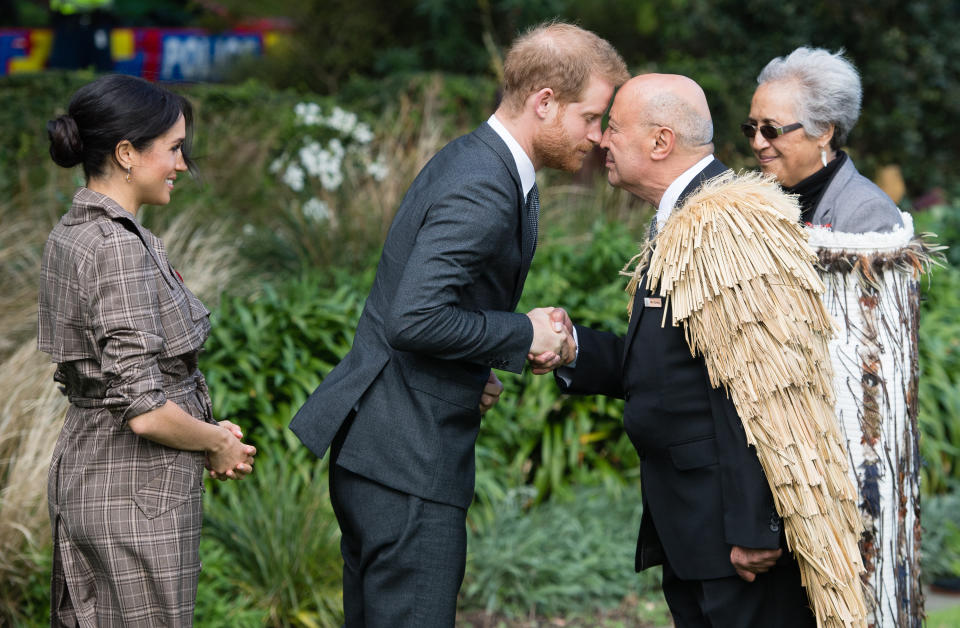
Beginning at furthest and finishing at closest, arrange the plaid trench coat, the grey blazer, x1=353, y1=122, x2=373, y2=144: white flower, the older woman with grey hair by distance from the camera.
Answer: x1=353, y1=122, x2=373, y2=144: white flower, the older woman with grey hair, the grey blazer, the plaid trench coat

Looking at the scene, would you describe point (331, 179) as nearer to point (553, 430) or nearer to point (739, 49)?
point (553, 430)

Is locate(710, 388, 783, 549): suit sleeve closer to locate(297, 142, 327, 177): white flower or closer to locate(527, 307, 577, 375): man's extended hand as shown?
locate(527, 307, 577, 375): man's extended hand

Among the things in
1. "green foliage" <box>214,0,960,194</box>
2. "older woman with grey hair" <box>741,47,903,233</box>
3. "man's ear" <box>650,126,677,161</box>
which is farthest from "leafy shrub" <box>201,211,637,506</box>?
"green foliage" <box>214,0,960,194</box>

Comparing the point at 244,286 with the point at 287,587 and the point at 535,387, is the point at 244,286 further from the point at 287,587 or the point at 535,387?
the point at 287,587

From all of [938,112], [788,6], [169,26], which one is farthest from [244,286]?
[169,26]

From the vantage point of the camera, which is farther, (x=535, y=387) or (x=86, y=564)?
(x=535, y=387)

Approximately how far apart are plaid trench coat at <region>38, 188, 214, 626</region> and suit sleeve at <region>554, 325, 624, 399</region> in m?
1.14

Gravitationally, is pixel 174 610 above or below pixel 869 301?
below

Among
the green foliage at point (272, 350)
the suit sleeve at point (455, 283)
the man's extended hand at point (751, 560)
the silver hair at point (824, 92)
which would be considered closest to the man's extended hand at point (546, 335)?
the suit sleeve at point (455, 283)

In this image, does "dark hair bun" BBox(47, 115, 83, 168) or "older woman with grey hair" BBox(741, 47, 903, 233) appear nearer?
"dark hair bun" BBox(47, 115, 83, 168)

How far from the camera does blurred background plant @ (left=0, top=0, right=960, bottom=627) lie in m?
3.95

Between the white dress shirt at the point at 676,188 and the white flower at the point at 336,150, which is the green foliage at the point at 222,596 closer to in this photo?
the white dress shirt at the point at 676,188

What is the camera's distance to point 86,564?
2512mm

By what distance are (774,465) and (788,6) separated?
8.94 meters
